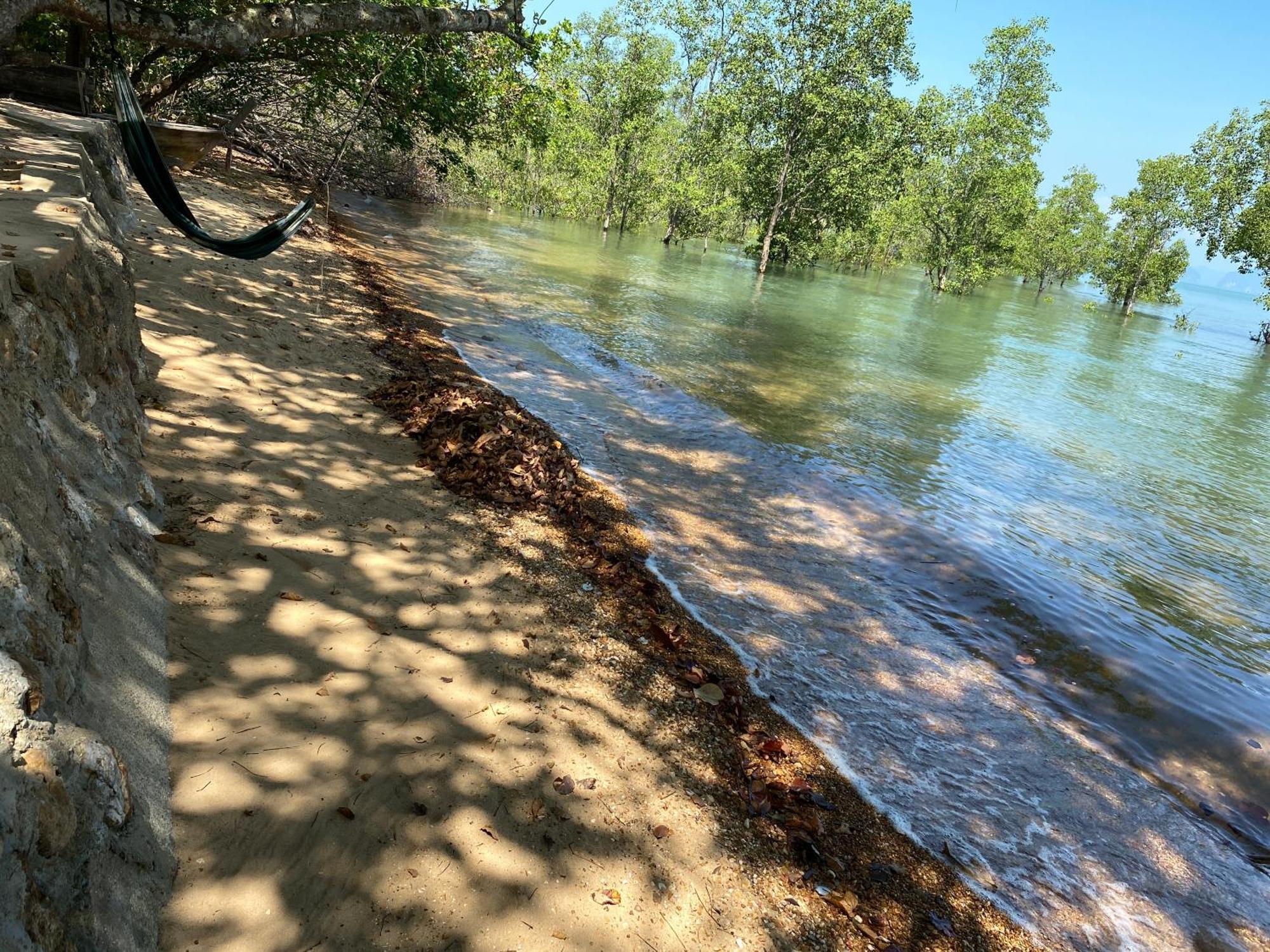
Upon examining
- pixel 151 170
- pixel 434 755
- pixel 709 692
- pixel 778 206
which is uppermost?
pixel 778 206

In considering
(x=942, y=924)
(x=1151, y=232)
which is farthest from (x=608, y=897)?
(x=1151, y=232)

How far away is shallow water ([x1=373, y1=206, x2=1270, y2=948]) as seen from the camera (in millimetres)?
3311

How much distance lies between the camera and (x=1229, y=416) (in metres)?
14.7

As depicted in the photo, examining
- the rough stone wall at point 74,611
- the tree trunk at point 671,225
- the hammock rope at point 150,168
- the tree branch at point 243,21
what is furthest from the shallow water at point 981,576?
the tree trunk at point 671,225

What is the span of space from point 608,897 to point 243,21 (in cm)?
575

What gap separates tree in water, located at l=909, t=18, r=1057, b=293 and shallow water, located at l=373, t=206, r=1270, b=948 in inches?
973

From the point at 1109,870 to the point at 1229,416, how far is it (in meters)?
16.1

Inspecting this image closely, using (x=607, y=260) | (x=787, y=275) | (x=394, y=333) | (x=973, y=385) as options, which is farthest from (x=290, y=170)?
(x=787, y=275)

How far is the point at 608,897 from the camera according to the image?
2.35 m

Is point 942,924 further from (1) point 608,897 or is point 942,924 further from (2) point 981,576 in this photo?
(2) point 981,576

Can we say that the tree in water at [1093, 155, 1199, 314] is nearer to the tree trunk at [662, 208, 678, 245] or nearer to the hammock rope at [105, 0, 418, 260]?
the tree trunk at [662, 208, 678, 245]

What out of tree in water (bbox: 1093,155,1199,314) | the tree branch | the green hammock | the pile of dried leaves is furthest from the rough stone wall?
tree in water (bbox: 1093,155,1199,314)

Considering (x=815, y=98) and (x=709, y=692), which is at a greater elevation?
(x=815, y=98)

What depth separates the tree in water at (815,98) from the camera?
2452cm
